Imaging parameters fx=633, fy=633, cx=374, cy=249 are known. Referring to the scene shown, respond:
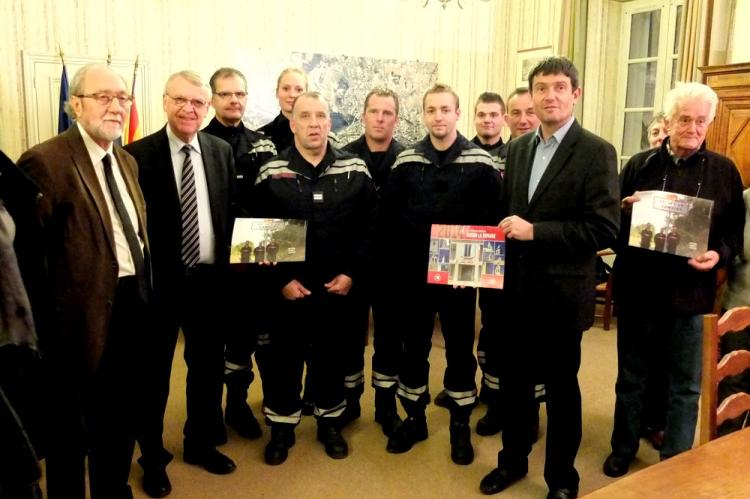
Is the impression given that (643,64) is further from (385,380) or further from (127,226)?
(127,226)

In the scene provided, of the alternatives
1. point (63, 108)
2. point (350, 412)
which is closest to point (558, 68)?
point (350, 412)

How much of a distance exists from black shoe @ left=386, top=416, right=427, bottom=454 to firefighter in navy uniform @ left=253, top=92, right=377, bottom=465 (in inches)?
10.7

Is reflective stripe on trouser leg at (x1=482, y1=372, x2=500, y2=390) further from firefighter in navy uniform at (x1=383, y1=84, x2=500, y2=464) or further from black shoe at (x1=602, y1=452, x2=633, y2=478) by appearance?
black shoe at (x1=602, y1=452, x2=633, y2=478)

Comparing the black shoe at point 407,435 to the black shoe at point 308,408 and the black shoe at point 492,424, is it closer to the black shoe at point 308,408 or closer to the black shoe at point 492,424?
the black shoe at point 492,424

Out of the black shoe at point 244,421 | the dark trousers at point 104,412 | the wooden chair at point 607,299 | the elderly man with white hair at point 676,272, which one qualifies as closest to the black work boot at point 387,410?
the black shoe at point 244,421

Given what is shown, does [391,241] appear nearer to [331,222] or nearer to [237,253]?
[331,222]

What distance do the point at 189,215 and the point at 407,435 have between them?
146cm

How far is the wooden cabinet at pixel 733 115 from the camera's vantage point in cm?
428

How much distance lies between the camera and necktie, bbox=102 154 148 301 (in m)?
2.17

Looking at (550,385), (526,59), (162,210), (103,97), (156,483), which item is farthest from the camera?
(526,59)

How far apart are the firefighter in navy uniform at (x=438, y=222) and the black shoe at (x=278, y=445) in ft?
1.96

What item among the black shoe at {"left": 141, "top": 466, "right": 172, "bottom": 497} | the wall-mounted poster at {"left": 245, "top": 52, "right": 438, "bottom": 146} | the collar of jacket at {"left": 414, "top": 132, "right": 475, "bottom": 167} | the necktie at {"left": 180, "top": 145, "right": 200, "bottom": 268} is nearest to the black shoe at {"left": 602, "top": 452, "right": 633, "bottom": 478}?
the collar of jacket at {"left": 414, "top": 132, "right": 475, "bottom": 167}

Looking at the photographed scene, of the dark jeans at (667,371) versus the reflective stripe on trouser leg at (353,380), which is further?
the reflective stripe on trouser leg at (353,380)

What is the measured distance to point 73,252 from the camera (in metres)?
2.02
